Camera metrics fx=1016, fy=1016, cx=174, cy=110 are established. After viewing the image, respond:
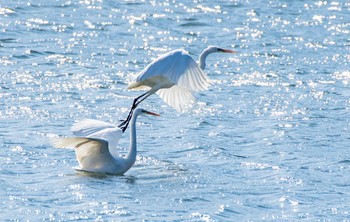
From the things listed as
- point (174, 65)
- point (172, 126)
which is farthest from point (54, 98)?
point (174, 65)

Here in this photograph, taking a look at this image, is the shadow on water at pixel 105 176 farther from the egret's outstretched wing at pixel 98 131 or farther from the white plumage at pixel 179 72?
the white plumage at pixel 179 72

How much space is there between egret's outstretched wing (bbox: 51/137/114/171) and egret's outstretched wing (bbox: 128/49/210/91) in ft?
4.37

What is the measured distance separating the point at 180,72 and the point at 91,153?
1.52m

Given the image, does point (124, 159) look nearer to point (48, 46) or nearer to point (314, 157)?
point (314, 157)

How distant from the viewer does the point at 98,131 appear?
37.5 feet

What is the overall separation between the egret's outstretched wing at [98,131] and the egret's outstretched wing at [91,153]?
0.15 meters

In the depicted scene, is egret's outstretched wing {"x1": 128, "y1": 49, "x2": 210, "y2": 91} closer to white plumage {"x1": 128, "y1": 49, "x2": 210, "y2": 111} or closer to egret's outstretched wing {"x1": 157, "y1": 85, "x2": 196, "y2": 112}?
white plumage {"x1": 128, "y1": 49, "x2": 210, "y2": 111}

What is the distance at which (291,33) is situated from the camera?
20.7 metres

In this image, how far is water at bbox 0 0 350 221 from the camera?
10.4 metres

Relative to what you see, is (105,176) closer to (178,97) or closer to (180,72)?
(180,72)

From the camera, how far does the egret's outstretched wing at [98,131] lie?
11.3m

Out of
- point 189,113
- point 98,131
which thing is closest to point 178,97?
point 189,113

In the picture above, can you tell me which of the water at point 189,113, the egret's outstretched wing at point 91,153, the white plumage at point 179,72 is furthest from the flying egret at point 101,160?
the white plumage at point 179,72

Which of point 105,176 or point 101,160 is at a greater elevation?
point 101,160
